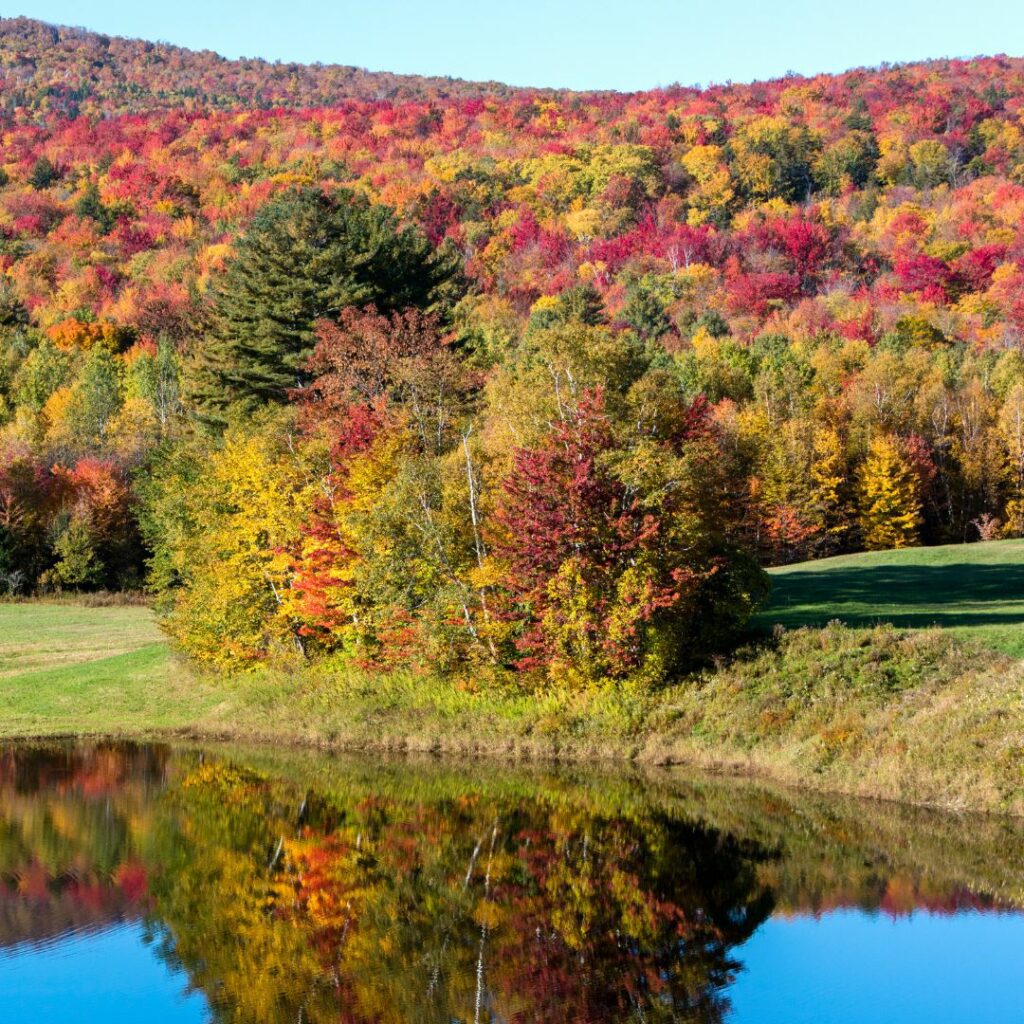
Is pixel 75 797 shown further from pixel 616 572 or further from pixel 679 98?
pixel 679 98

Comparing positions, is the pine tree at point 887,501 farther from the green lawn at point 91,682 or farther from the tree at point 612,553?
the tree at point 612,553

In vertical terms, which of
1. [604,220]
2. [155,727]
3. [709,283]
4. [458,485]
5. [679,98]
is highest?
[679,98]

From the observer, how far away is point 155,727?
3628cm

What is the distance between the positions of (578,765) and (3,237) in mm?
137117

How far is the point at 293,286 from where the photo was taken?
51812mm

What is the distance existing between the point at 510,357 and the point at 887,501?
25.2 metres

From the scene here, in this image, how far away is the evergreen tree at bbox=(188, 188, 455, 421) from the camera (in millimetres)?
51875

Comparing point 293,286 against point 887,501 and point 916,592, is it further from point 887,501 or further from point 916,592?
point 887,501

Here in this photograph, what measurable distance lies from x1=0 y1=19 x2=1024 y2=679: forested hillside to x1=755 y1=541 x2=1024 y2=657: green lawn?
4393 mm

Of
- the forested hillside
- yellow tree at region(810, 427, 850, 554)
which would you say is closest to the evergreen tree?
the forested hillside

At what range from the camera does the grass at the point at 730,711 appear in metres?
24.2

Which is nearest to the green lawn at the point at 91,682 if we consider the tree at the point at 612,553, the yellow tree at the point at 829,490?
the tree at the point at 612,553

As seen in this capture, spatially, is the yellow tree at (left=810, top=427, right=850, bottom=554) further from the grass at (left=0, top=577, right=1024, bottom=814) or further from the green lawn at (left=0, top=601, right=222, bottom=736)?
the green lawn at (left=0, top=601, right=222, bottom=736)

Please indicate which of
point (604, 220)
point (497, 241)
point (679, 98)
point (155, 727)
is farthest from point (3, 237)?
point (155, 727)
